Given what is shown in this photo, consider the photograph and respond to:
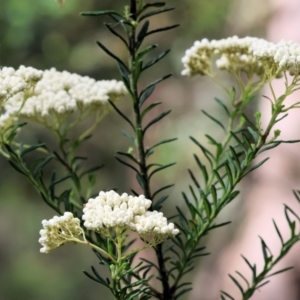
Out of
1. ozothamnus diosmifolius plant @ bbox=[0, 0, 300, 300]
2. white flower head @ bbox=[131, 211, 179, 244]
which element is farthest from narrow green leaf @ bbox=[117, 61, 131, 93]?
white flower head @ bbox=[131, 211, 179, 244]

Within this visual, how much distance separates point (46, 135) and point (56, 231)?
1227 mm

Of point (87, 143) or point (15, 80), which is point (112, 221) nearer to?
point (15, 80)

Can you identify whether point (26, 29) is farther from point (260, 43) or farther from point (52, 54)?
point (260, 43)

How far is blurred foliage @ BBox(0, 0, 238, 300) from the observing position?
1439mm

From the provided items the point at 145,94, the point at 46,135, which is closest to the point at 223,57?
the point at 145,94

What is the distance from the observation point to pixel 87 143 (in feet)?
5.15

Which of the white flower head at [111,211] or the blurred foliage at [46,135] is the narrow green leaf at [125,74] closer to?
the white flower head at [111,211]

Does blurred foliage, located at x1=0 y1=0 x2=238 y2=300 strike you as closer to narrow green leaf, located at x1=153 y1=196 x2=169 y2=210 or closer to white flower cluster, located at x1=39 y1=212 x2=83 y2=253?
narrow green leaf, located at x1=153 y1=196 x2=169 y2=210

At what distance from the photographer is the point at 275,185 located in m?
1.08

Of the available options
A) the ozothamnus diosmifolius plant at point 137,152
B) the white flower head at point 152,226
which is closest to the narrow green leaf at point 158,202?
the ozothamnus diosmifolius plant at point 137,152

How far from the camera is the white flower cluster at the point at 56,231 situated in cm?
29

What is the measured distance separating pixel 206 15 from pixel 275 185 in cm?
72

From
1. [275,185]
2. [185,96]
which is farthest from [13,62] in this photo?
[275,185]

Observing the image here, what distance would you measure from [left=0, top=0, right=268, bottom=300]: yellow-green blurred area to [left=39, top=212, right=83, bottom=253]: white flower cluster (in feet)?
3.59
